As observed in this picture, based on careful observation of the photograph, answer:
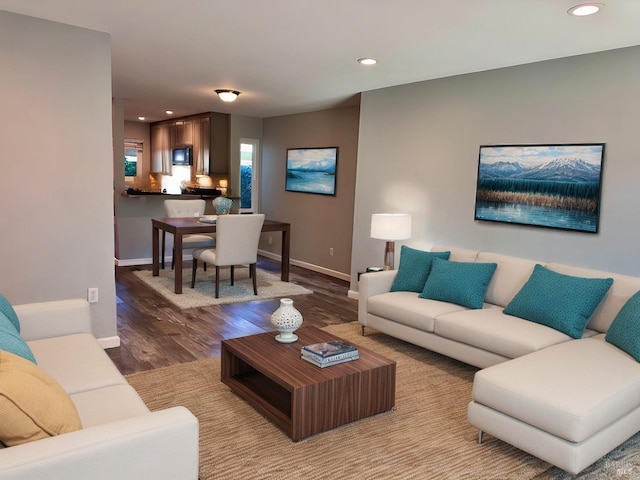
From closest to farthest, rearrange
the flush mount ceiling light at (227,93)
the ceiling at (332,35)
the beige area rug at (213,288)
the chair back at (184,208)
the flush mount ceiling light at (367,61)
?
the ceiling at (332,35) → the flush mount ceiling light at (367,61) → the beige area rug at (213,288) → the flush mount ceiling light at (227,93) → the chair back at (184,208)

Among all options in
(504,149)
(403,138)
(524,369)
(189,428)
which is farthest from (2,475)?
(403,138)

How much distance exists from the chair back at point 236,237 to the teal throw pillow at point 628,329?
11.5 ft

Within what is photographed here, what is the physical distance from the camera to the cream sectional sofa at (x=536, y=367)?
7.17ft

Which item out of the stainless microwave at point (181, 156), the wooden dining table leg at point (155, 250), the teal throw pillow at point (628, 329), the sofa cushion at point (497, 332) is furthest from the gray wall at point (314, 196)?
the teal throw pillow at point (628, 329)

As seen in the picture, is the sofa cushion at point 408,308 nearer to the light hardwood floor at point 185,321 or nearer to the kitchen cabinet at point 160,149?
the light hardwood floor at point 185,321

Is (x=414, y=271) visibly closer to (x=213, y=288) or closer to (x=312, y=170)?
(x=213, y=288)

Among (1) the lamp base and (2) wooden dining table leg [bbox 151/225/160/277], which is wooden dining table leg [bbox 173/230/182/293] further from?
(1) the lamp base

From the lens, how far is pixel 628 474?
2.29 metres

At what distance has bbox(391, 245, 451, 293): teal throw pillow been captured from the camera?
13.5 ft

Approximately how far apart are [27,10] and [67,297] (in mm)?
1908

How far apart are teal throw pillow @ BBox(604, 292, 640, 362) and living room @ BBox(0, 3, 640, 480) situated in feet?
2.16

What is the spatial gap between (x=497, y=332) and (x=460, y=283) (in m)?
0.65

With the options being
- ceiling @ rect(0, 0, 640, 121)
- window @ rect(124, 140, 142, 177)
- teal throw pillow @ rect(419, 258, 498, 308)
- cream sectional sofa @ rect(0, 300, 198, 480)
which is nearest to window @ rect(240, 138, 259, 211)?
ceiling @ rect(0, 0, 640, 121)

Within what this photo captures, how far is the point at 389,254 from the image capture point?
4.88 meters
